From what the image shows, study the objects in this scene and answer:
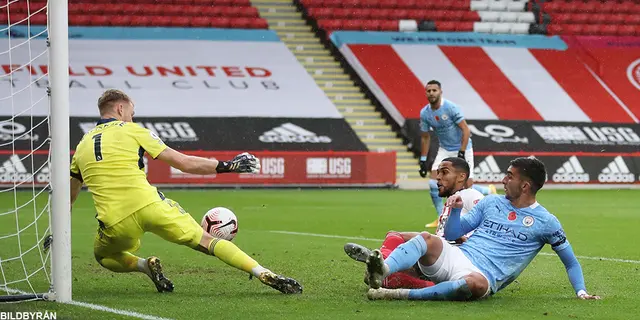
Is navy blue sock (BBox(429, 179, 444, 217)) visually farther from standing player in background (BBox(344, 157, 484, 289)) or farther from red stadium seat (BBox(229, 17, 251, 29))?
red stadium seat (BBox(229, 17, 251, 29))

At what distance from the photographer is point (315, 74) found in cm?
2939

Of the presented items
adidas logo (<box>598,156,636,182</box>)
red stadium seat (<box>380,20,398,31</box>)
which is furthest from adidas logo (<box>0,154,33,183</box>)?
adidas logo (<box>598,156,636,182</box>)

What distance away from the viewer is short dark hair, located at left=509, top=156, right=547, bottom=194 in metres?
7.33

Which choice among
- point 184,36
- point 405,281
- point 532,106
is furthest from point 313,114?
point 405,281

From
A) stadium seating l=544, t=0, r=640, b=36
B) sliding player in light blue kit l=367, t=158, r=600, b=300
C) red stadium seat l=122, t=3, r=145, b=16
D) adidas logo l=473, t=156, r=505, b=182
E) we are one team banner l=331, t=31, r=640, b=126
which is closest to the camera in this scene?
sliding player in light blue kit l=367, t=158, r=600, b=300

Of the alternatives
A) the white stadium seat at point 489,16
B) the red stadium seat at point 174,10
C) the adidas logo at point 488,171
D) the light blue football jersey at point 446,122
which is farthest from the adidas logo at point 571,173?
the red stadium seat at point 174,10

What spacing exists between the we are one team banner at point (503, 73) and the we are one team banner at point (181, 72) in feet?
6.82

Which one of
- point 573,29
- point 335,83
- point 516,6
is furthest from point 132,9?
point 573,29

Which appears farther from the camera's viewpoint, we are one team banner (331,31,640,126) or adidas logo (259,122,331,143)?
we are one team banner (331,31,640,126)

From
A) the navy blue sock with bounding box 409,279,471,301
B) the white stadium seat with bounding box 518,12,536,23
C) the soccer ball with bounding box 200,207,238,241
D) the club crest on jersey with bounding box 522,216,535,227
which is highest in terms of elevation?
the white stadium seat with bounding box 518,12,536,23

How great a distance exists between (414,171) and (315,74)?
473 cm

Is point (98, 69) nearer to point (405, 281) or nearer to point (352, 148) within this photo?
point (352, 148)

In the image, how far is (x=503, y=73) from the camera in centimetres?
3038

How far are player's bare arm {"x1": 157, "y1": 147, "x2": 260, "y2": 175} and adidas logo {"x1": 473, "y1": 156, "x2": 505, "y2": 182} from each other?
60.1 ft
